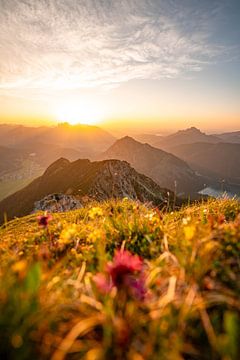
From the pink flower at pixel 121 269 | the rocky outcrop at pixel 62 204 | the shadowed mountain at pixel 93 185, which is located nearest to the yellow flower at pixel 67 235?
the pink flower at pixel 121 269

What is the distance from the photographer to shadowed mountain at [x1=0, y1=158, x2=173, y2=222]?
108 metres

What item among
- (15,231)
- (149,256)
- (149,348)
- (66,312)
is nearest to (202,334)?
(149,348)

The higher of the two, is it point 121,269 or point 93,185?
point 121,269

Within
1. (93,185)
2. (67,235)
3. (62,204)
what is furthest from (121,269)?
(93,185)

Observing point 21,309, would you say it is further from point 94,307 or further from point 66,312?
point 94,307

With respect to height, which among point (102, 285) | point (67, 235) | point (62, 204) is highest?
point (102, 285)

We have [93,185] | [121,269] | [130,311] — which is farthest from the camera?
[93,185]

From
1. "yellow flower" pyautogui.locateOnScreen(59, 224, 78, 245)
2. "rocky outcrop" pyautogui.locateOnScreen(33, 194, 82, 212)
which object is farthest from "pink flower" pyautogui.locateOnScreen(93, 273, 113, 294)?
"rocky outcrop" pyautogui.locateOnScreen(33, 194, 82, 212)

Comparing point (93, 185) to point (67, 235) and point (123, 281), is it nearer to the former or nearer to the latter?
point (67, 235)

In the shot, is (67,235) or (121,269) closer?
(121,269)

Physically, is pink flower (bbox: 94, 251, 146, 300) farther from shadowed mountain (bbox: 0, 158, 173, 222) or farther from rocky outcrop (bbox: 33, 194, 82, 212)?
shadowed mountain (bbox: 0, 158, 173, 222)

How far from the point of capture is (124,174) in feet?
404

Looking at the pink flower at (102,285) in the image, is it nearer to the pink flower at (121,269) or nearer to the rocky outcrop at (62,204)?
the pink flower at (121,269)

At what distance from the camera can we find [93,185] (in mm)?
110125
